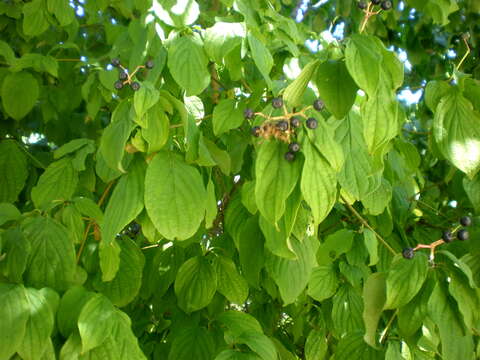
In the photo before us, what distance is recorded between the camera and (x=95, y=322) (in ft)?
3.92

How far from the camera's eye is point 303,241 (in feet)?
4.81

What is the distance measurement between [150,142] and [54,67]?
1.26 metres

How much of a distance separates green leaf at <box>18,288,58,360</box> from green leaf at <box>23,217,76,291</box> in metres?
0.18

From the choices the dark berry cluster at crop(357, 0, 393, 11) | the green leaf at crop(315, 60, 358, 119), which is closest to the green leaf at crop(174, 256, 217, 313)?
the green leaf at crop(315, 60, 358, 119)

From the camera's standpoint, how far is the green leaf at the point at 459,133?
1331 mm

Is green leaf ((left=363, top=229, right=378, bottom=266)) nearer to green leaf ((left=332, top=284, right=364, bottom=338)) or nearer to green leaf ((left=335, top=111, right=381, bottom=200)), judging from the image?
green leaf ((left=332, top=284, right=364, bottom=338))

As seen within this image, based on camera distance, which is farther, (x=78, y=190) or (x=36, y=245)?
(x=78, y=190)

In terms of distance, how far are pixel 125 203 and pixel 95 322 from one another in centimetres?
25

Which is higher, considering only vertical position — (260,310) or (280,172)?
(280,172)

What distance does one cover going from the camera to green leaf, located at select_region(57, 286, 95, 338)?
127 centimetres

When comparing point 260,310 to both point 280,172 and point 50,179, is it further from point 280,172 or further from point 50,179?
point 280,172

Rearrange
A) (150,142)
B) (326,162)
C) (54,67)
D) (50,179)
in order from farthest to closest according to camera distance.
A: (54,67), (50,179), (150,142), (326,162)

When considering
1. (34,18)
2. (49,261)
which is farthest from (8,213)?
(34,18)

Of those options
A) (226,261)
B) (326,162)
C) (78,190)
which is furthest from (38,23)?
(326,162)
